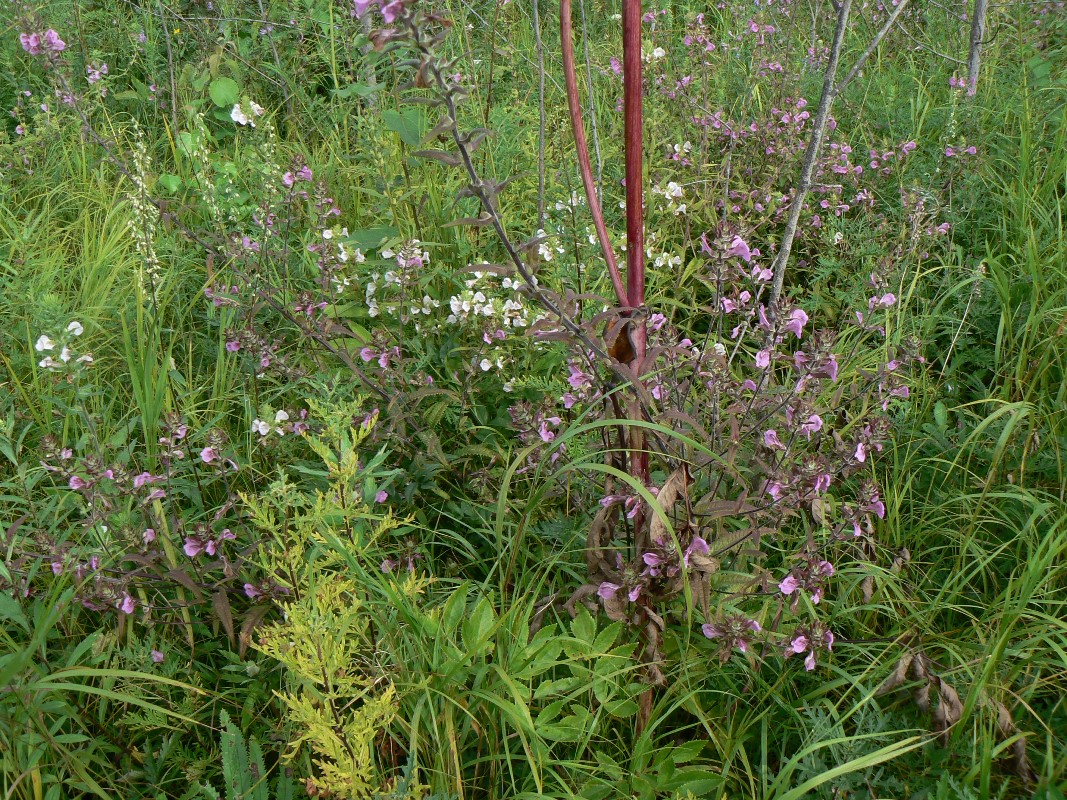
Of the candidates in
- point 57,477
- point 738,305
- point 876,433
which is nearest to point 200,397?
point 57,477

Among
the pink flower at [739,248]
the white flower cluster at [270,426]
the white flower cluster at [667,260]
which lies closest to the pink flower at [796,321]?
the pink flower at [739,248]

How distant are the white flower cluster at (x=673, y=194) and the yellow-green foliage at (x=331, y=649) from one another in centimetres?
158

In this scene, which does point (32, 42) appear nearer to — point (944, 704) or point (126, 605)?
point (126, 605)

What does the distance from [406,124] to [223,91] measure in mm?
1259

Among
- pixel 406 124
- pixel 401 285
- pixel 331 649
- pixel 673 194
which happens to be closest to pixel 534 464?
pixel 401 285

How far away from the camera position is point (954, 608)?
169 centimetres

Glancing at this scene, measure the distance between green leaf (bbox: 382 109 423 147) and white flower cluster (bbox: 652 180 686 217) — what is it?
2.75 feet

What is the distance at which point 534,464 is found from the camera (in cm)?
200

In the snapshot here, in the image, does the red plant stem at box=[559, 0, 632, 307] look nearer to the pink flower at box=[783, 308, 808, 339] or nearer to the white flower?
the pink flower at box=[783, 308, 808, 339]

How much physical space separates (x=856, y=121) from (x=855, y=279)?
3.50ft

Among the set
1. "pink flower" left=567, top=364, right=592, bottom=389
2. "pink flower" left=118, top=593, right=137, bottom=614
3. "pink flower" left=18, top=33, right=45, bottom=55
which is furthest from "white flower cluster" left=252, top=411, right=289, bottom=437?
"pink flower" left=18, top=33, right=45, bottom=55

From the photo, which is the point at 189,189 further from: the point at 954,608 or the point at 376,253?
the point at 954,608

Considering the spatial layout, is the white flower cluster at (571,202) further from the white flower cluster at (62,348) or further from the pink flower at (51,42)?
the pink flower at (51,42)

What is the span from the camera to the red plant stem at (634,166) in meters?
1.34
